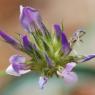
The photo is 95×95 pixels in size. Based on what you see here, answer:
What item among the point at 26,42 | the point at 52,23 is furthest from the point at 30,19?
the point at 52,23

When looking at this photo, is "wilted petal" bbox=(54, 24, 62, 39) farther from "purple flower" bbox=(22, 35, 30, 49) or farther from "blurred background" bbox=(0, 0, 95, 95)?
"blurred background" bbox=(0, 0, 95, 95)

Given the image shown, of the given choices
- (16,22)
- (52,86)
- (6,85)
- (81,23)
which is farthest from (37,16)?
(16,22)

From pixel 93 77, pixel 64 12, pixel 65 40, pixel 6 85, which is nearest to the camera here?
pixel 65 40

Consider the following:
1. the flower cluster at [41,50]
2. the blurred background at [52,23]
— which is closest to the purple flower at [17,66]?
the flower cluster at [41,50]

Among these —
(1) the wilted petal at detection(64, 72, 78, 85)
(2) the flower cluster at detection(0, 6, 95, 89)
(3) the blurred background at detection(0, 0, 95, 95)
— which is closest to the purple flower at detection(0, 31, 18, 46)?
(2) the flower cluster at detection(0, 6, 95, 89)

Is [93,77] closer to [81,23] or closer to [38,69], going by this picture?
[81,23]

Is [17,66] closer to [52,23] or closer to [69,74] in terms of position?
[69,74]

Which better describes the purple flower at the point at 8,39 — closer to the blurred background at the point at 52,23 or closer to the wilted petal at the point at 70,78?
the wilted petal at the point at 70,78
